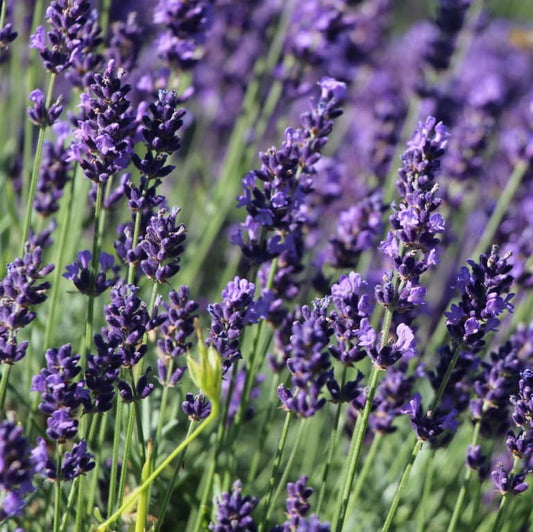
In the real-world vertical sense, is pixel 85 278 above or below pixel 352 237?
below

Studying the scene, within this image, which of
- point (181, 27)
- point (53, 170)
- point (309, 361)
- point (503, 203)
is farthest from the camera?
point (503, 203)

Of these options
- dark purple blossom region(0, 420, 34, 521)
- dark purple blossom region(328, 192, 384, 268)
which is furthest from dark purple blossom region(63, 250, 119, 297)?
dark purple blossom region(328, 192, 384, 268)

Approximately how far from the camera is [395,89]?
17.9ft

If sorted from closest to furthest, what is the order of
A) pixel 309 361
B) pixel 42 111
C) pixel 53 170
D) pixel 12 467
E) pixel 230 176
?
pixel 12 467, pixel 309 361, pixel 42 111, pixel 53 170, pixel 230 176

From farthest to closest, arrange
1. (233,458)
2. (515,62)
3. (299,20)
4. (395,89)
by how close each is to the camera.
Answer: (515,62), (395,89), (299,20), (233,458)

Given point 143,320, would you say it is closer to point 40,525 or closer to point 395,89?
point 40,525

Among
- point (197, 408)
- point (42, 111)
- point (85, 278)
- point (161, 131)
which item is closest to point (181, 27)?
point (42, 111)

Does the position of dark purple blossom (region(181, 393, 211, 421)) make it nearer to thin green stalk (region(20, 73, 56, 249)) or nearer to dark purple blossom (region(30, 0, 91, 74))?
thin green stalk (region(20, 73, 56, 249))

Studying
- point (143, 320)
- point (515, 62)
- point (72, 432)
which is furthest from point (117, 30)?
point (515, 62)

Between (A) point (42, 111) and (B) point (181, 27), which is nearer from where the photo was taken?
(A) point (42, 111)

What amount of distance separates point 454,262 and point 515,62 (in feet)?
9.97

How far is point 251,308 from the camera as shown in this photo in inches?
70.7

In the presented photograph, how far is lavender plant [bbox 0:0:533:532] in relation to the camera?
1650mm

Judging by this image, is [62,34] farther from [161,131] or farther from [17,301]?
[17,301]
